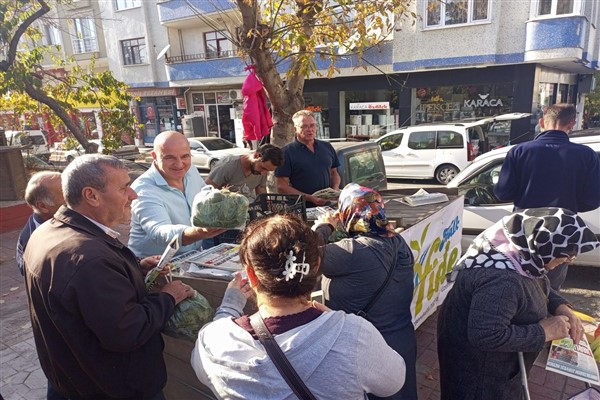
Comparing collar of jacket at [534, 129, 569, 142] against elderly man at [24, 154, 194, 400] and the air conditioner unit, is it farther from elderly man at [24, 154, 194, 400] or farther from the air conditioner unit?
the air conditioner unit

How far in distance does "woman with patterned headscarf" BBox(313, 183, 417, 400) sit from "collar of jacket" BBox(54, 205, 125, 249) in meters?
1.10

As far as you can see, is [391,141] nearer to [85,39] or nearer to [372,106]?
[372,106]

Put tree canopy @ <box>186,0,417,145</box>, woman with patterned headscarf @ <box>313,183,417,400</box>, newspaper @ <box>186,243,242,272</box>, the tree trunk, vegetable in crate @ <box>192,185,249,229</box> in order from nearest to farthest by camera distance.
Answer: vegetable in crate @ <box>192,185,249,229</box> < woman with patterned headscarf @ <box>313,183,417,400</box> < newspaper @ <box>186,243,242,272</box> < tree canopy @ <box>186,0,417,145</box> < the tree trunk

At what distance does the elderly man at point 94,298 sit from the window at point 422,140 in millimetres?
10556

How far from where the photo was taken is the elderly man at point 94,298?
1544mm

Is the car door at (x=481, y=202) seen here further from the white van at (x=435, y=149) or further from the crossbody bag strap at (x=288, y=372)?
the white van at (x=435, y=149)

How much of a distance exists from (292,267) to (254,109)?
145 inches

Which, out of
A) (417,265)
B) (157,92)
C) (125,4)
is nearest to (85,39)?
(125,4)

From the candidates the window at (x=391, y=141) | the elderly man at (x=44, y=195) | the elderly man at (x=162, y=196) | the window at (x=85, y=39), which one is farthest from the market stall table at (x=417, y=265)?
the window at (x=85, y=39)

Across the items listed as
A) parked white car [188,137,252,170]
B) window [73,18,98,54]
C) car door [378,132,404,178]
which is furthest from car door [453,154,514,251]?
window [73,18,98,54]

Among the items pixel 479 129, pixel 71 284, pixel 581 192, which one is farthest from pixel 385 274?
pixel 479 129

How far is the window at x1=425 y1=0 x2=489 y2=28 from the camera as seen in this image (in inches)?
533

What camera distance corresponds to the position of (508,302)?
177 centimetres

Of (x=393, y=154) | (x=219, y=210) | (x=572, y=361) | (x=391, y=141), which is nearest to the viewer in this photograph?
(x=572, y=361)
